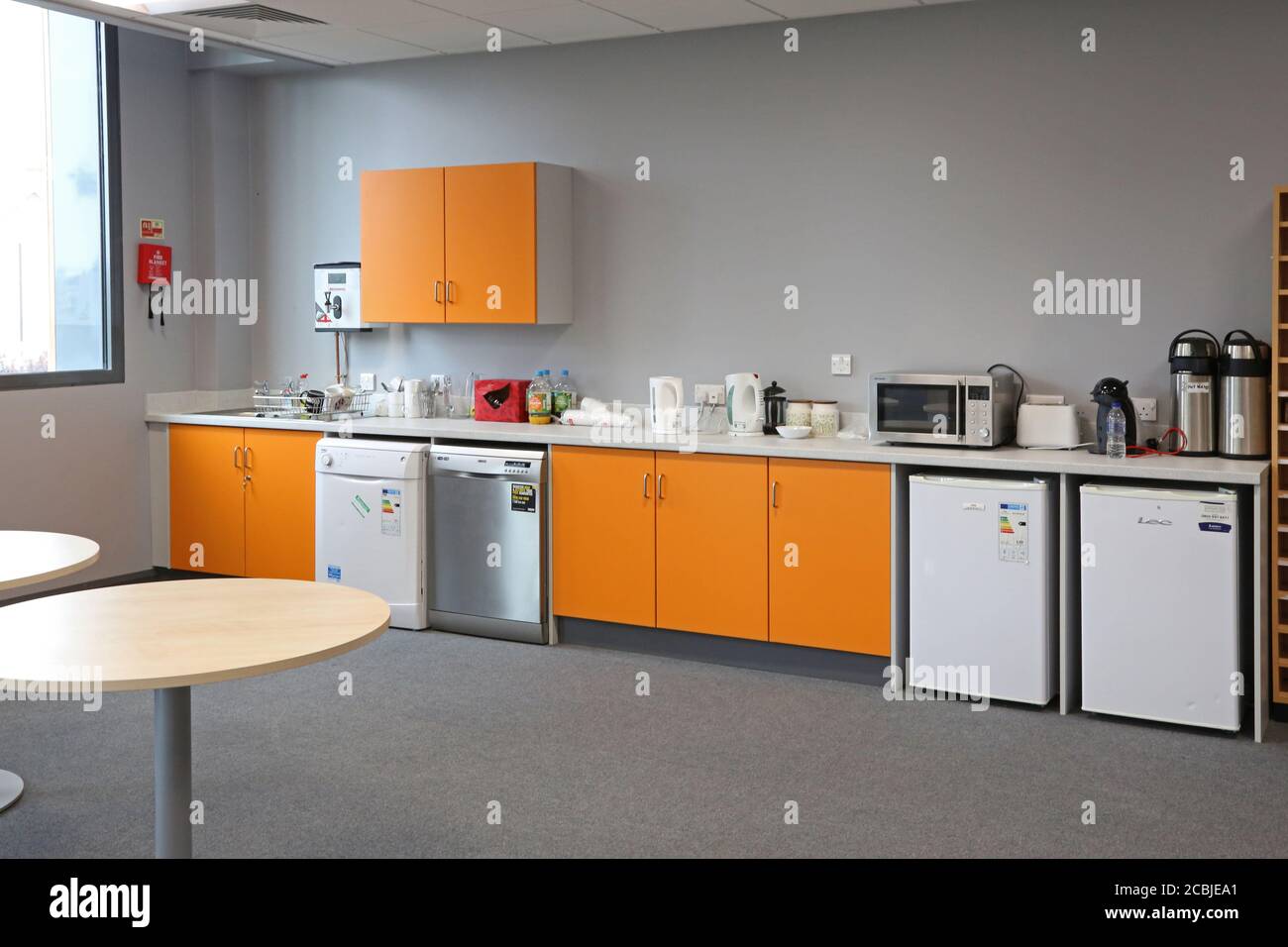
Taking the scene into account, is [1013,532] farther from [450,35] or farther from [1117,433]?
[450,35]

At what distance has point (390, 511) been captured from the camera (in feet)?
18.9

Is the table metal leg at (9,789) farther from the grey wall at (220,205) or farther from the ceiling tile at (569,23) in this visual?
the ceiling tile at (569,23)

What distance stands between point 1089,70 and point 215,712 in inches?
159

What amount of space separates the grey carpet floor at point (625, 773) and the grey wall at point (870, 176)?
4.96ft

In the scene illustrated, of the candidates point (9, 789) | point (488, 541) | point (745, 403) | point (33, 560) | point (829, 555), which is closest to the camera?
point (33, 560)

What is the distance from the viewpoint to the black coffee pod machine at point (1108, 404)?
15.1ft

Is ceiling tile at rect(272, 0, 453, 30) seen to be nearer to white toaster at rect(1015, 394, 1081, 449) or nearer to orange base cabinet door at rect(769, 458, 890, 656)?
orange base cabinet door at rect(769, 458, 890, 656)

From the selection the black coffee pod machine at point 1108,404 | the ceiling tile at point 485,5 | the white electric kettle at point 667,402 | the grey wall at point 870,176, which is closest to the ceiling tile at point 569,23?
the ceiling tile at point 485,5

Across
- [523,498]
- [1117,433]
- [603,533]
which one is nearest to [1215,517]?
[1117,433]

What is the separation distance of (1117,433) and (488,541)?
2.63 meters

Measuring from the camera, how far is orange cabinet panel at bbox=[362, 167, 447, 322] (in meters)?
6.02

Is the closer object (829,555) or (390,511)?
(829,555)

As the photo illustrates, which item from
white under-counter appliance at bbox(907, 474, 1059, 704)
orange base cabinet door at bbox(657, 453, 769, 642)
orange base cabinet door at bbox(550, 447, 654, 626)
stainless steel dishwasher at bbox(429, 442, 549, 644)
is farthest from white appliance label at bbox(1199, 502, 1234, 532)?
stainless steel dishwasher at bbox(429, 442, 549, 644)
